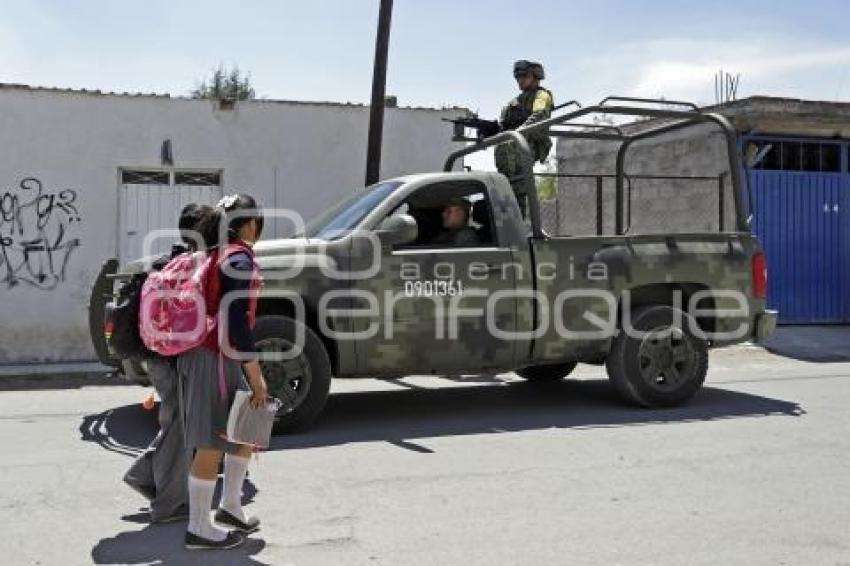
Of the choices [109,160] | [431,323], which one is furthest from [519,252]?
[109,160]

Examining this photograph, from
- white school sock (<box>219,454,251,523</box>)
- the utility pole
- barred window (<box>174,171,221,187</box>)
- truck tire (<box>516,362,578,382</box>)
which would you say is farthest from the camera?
barred window (<box>174,171,221,187</box>)

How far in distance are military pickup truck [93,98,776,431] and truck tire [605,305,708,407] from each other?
1cm

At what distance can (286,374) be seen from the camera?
6.52 meters

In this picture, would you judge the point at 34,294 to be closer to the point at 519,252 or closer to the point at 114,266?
the point at 114,266

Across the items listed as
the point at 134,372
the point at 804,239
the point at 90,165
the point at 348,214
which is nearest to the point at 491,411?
the point at 348,214

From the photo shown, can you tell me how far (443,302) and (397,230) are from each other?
665 millimetres

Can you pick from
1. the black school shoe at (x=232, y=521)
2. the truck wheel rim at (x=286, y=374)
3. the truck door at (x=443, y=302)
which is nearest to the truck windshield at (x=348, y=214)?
the truck door at (x=443, y=302)

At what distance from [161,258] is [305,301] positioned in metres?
1.06

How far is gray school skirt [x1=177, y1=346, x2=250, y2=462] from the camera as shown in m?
4.23

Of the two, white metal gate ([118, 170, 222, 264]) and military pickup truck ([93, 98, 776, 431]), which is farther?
white metal gate ([118, 170, 222, 264])

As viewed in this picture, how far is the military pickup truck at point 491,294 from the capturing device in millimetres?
6676

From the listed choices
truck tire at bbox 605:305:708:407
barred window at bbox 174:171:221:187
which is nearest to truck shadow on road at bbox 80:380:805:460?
truck tire at bbox 605:305:708:407

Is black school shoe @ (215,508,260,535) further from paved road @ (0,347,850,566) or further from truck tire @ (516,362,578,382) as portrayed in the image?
truck tire @ (516,362,578,382)

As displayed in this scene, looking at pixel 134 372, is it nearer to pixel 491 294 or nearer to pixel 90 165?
pixel 491 294
